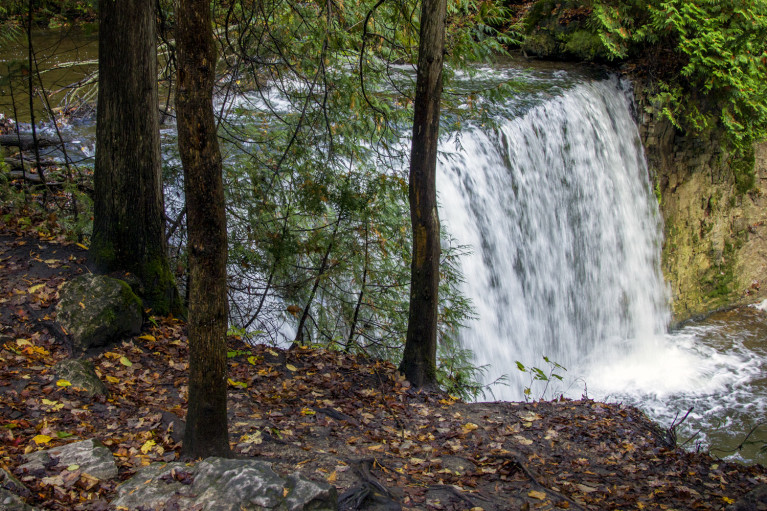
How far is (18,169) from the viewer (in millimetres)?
7262

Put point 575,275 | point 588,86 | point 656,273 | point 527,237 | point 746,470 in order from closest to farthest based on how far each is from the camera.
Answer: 1. point 746,470
2. point 527,237
3. point 575,275
4. point 588,86
5. point 656,273

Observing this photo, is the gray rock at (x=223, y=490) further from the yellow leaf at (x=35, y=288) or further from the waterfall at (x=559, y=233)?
the waterfall at (x=559, y=233)

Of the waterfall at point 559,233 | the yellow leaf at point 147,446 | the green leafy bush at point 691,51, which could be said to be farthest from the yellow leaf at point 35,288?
the green leafy bush at point 691,51

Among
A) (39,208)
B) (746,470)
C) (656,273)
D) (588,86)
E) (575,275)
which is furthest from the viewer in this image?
(656,273)

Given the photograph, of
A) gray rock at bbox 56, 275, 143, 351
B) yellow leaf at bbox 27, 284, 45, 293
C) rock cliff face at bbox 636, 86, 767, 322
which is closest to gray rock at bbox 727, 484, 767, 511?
gray rock at bbox 56, 275, 143, 351

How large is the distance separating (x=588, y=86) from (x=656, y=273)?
4580mm

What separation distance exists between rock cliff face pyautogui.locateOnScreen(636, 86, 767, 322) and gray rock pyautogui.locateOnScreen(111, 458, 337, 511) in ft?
41.8

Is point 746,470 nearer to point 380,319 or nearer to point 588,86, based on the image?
point 380,319

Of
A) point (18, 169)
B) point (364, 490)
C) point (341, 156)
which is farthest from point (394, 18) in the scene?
point (18, 169)

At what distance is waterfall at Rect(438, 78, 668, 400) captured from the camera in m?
9.15

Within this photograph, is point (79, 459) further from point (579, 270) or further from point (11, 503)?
point (579, 270)

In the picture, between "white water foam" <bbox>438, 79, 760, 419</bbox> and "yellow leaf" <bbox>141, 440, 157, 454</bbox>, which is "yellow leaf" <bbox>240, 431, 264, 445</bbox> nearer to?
"yellow leaf" <bbox>141, 440, 157, 454</bbox>

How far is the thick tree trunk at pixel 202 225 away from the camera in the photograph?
3100mm

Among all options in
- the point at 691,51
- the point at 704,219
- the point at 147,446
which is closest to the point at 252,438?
the point at 147,446
